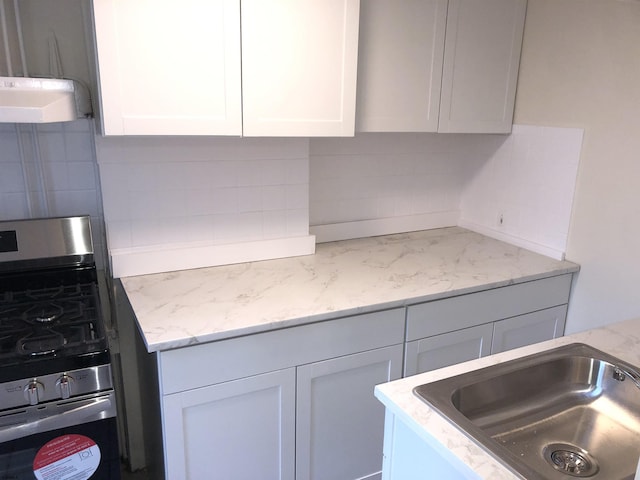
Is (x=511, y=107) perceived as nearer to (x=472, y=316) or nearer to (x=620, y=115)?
(x=620, y=115)

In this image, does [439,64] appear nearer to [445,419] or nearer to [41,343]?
[445,419]

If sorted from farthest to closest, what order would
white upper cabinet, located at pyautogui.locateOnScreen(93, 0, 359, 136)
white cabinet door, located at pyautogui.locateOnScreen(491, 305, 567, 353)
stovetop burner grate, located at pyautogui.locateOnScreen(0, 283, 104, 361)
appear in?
white cabinet door, located at pyautogui.locateOnScreen(491, 305, 567, 353)
white upper cabinet, located at pyautogui.locateOnScreen(93, 0, 359, 136)
stovetop burner grate, located at pyautogui.locateOnScreen(0, 283, 104, 361)

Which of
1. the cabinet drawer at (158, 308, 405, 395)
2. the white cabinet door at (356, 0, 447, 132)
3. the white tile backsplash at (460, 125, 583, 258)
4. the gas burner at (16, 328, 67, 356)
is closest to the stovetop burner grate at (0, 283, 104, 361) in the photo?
the gas burner at (16, 328, 67, 356)

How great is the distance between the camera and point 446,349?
1.93 meters

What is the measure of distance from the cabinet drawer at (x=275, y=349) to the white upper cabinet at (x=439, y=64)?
30.0 inches

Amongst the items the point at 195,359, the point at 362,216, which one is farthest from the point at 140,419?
the point at 362,216

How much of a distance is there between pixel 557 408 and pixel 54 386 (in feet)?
4.10

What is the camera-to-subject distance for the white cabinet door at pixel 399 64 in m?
1.89

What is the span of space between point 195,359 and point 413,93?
1.30 metres

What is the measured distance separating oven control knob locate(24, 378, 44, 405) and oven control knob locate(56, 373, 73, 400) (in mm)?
41

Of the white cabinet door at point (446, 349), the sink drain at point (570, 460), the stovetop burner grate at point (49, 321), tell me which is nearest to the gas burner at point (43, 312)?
the stovetop burner grate at point (49, 321)

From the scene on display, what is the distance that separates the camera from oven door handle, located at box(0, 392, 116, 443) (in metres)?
1.28

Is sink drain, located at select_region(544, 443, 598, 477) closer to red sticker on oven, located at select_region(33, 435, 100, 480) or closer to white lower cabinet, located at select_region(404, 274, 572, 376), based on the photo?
white lower cabinet, located at select_region(404, 274, 572, 376)

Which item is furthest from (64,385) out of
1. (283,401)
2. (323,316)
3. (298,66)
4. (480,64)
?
(480,64)
